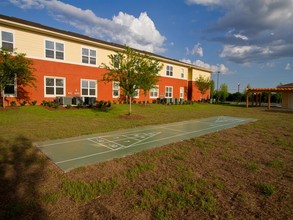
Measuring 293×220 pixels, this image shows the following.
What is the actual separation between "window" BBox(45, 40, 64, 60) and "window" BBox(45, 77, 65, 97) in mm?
2115

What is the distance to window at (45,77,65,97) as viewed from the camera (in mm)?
18047

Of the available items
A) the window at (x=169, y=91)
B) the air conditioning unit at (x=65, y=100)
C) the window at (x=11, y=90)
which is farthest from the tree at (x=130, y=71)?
the window at (x=169, y=91)

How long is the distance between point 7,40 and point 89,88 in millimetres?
8287

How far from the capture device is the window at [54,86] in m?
18.0

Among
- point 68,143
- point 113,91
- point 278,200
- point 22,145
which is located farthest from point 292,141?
point 113,91

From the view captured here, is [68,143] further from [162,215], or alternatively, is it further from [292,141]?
[292,141]

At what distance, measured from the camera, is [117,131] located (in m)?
9.72

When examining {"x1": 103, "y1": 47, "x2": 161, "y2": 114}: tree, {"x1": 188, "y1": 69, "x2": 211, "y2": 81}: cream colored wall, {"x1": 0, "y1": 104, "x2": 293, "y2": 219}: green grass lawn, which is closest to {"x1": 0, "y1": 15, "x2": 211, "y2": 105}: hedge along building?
{"x1": 103, "y1": 47, "x2": 161, "y2": 114}: tree

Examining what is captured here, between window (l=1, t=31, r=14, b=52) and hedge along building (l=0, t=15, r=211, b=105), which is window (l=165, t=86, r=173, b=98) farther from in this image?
window (l=1, t=31, r=14, b=52)

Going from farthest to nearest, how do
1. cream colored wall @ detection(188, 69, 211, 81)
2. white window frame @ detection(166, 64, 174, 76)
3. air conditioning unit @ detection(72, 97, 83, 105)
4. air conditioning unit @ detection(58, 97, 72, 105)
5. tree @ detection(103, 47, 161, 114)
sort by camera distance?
cream colored wall @ detection(188, 69, 211, 81)
white window frame @ detection(166, 64, 174, 76)
air conditioning unit @ detection(72, 97, 83, 105)
air conditioning unit @ detection(58, 97, 72, 105)
tree @ detection(103, 47, 161, 114)

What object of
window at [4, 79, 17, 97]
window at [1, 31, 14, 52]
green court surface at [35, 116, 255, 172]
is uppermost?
window at [1, 31, 14, 52]

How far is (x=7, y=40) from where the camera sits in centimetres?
1564

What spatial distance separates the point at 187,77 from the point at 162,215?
36.1 metres

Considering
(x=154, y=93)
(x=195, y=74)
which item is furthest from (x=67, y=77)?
(x=195, y=74)
